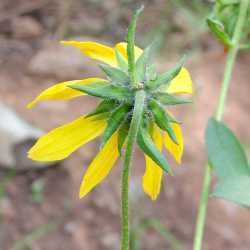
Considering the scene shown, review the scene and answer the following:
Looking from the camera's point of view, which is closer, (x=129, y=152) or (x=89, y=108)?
(x=129, y=152)

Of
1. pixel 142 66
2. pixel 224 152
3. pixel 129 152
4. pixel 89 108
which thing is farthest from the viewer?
pixel 89 108

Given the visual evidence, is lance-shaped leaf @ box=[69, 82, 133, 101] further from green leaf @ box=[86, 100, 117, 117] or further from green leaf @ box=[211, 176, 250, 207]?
green leaf @ box=[211, 176, 250, 207]

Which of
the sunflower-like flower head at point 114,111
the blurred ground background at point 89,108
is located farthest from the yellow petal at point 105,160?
the blurred ground background at point 89,108

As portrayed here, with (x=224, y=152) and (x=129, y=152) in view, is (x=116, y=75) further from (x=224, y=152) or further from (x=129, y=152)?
(x=224, y=152)

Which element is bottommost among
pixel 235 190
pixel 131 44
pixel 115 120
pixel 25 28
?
pixel 235 190

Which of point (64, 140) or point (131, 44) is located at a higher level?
point (131, 44)

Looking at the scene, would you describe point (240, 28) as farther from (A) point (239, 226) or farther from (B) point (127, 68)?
(A) point (239, 226)

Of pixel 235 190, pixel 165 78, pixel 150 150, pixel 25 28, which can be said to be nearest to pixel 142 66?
pixel 165 78

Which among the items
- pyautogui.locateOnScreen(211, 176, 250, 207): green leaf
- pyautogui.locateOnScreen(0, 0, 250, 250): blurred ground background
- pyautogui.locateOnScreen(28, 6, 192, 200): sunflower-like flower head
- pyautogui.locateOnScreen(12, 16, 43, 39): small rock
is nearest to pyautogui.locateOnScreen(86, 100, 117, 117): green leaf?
pyautogui.locateOnScreen(28, 6, 192, 200): sunflower-like flower head
